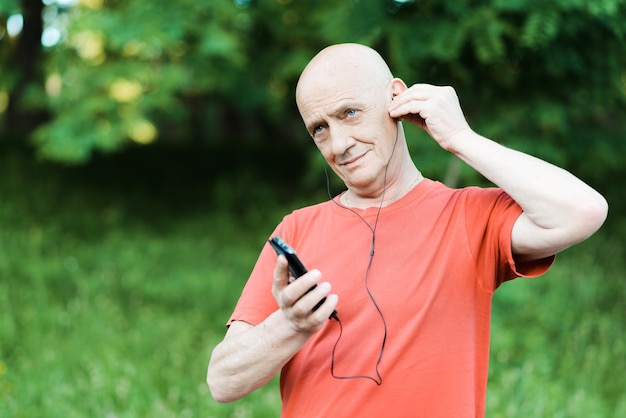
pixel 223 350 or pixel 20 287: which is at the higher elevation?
pixel 223 350

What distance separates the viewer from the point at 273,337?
1.67 m

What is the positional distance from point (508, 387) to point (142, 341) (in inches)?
103

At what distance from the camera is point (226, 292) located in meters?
6.16

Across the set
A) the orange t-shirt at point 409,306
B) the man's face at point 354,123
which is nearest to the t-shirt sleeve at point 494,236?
the orange t-shirt at point 409,306

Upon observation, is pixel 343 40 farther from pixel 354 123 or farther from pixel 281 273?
pixel 281 273

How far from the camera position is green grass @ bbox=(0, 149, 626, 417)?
4.53 metres

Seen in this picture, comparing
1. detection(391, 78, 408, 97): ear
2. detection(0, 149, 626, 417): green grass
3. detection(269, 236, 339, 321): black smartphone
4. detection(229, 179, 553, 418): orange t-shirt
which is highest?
detection(391, 78, 408, 97): ear

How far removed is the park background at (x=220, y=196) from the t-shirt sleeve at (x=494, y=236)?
2633 mm

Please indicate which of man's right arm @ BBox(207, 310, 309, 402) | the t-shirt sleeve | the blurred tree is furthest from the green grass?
the t-shirt sleeve

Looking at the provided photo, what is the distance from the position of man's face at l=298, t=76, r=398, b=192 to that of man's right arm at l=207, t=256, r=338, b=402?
14.8 inches

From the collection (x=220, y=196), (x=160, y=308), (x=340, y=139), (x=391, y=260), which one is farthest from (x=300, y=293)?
(x=220, y=196)

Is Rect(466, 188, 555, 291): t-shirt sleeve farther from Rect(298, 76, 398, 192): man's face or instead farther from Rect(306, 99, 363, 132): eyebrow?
Rect(306, 99, 363, 132): eyebrow

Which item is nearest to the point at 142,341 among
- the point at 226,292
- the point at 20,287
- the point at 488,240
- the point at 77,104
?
the point at 226,292

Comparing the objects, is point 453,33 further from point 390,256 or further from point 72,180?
point 72,180
